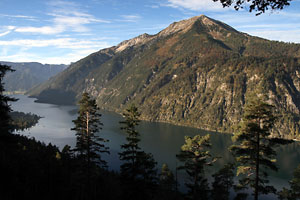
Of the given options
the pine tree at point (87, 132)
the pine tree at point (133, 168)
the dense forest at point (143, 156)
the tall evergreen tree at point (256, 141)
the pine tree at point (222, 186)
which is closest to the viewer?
the tall evergreen tree at point (256, 141)

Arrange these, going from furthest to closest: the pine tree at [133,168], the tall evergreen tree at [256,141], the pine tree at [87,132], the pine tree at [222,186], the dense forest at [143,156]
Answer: the pine tree at [222,186] < the pine tree at [87,132] < the pine tree at [133,168] < the dense forest at [143,156] < the tall evergreen tree at [256,141]

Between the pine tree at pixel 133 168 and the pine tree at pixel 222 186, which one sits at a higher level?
the pine tree at pixel 133 168

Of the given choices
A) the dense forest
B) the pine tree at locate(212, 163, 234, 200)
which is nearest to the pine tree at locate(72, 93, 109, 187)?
the dense forest

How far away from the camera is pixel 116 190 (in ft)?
230

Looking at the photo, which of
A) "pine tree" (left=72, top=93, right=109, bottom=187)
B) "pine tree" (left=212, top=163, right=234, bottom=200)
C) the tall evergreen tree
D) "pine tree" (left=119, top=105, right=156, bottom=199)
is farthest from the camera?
"pine tree" (left=212, top=163, right=234, bottom=200)

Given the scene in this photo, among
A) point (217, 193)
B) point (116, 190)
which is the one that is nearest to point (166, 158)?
point (116, 190)

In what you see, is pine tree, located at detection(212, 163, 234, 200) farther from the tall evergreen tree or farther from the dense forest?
the tall evergreen tree

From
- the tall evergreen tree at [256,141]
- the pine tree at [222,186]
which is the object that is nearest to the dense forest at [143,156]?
the tall evergreen tree at [256,141]

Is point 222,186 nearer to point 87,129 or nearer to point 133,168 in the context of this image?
point 133,168

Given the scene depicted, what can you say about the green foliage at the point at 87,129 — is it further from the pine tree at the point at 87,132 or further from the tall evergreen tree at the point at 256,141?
the tall evergreen tree at the point at 256,141

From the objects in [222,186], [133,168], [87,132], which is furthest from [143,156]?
[222,186]

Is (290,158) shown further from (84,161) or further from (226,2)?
(226,2)

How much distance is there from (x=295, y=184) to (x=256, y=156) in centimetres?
2465

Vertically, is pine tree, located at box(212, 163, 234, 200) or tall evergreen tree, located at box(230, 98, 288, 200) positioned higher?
tall evergreen tree, located at box(230, 98, 288, 200)
